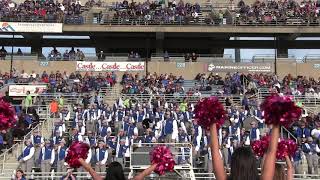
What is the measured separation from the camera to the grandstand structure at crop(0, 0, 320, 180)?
27.0 m

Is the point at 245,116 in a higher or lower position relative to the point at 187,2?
lower

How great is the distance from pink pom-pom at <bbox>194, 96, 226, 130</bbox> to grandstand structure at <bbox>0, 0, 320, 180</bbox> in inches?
821

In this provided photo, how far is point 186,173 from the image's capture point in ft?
47.5

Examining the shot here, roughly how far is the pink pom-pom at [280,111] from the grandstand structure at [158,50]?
21239mm

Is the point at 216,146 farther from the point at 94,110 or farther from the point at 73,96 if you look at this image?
the point at 73,96

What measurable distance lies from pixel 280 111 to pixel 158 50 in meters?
33.1

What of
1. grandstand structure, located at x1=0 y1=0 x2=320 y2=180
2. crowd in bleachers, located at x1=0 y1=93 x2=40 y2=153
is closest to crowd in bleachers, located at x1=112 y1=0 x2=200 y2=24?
grandstand structure, located at x1=0 y1=0 x2=320 y2=180

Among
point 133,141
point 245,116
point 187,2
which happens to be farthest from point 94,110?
point 187,2

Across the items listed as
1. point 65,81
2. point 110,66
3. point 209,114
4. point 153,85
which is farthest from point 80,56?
point 209,114

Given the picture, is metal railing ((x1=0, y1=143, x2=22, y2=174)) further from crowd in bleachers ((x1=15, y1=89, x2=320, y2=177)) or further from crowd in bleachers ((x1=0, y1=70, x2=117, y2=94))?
crowd in bleachers ((x1=0, y1=70, x2=117, y2=94))

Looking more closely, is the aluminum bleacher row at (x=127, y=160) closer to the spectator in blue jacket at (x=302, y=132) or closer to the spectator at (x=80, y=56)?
the spectator in blue jacket at (x=302, y=132)

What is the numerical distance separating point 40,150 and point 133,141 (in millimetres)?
2570

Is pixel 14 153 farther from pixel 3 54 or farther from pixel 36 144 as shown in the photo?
pixel 3 54

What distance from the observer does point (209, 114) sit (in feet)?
11.5
